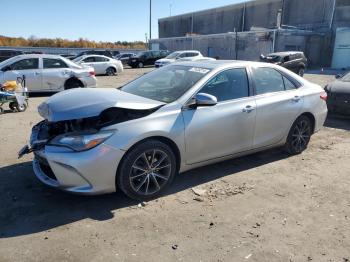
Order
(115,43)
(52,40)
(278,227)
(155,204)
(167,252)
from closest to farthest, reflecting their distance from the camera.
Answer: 1. (167,252)
2. (278,227)
3. (155,204)
4. (52,40)
5. (115,43)

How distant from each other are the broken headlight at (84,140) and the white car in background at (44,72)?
8933 millimetres

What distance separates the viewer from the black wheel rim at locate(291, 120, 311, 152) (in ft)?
19.1

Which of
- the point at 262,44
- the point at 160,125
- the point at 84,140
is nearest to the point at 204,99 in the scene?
the point at 160,125

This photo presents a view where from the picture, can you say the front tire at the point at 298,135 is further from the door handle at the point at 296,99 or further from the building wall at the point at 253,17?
the building wall at the point at 253,17

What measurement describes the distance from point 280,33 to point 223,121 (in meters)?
29.9

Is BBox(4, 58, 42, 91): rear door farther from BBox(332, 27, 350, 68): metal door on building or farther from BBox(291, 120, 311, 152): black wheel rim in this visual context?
BBox(332, 27, 350, 68): metal door on building

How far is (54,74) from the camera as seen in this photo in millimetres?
12133

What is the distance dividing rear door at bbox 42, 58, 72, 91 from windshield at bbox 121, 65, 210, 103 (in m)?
7.53

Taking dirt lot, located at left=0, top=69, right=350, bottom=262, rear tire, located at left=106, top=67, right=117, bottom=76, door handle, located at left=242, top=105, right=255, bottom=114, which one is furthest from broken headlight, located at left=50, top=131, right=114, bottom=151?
A: rear tire, located at left=106, top=67, right=117, bottom=76

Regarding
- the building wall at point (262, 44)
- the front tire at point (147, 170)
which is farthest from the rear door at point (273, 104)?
the building wall at point (262, 44)

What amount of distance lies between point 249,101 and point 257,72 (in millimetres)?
554

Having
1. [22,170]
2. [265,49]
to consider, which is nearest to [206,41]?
[265,49]

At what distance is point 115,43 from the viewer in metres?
78.5

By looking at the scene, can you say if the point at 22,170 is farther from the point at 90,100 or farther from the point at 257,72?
the point at 257,72
